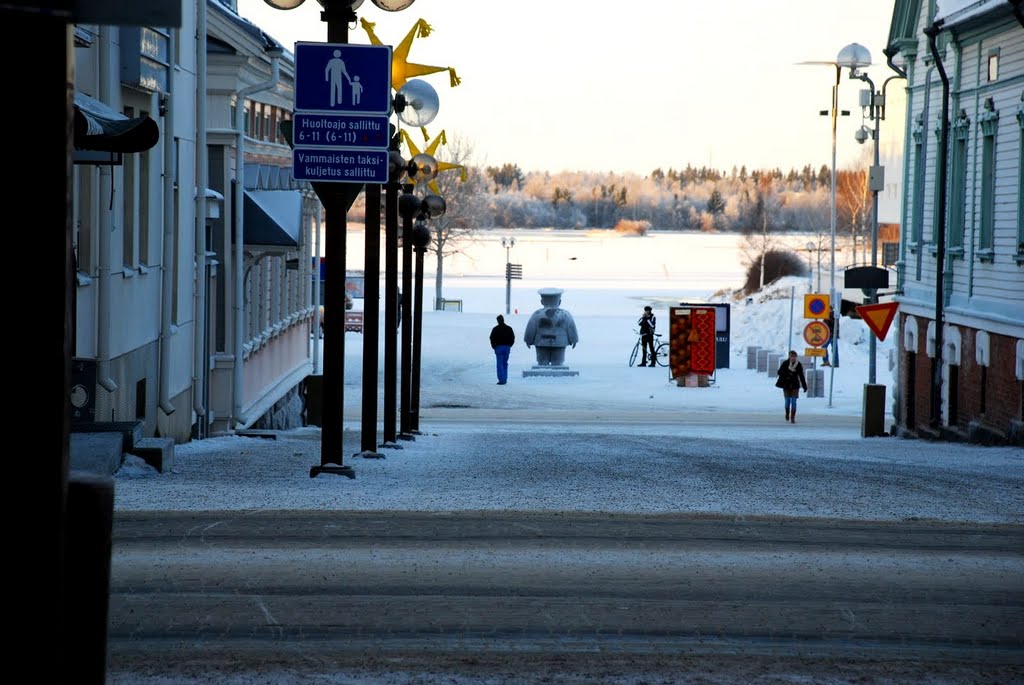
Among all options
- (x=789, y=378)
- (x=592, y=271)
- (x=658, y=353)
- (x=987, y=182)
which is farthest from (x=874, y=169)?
(x=592, y=271)

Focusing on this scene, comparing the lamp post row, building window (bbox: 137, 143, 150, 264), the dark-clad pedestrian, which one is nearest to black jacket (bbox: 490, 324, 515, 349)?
the dark-clad pedestrian

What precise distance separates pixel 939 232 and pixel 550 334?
1673 centimetres

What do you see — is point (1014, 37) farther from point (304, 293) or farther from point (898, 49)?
point (304, 293)

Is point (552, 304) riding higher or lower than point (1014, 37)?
lower

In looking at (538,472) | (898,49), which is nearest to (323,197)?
(538,472)

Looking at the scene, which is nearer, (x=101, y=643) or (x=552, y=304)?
(x=101, y=643)

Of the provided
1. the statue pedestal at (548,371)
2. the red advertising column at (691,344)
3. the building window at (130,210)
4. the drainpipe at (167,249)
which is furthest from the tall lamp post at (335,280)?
the statue pedestal at (548,371)

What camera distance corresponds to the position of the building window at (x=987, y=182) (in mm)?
25734

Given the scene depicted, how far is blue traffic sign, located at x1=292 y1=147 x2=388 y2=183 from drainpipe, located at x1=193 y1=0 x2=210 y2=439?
26.1ft

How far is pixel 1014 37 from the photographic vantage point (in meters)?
24.6

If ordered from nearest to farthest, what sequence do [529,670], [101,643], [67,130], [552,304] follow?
[67,130], [101,643], [529,670], [552,304]

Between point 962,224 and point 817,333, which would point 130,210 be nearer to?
point 962,224

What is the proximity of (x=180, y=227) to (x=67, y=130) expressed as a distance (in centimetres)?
1711

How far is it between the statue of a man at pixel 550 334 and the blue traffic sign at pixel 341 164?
98.6 feet
